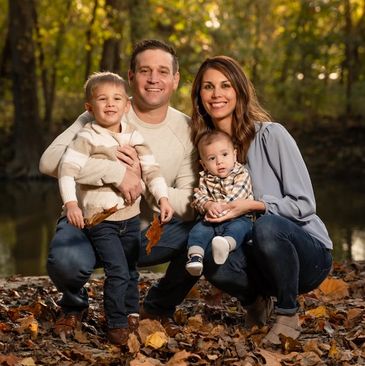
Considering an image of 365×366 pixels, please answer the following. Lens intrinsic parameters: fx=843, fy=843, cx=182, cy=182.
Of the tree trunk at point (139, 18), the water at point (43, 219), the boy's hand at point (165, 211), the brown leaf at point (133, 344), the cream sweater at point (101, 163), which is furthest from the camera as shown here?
the tree trunk at point (139, 18)

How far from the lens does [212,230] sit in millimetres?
4316

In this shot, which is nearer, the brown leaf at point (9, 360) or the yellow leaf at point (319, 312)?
the brown leaf at point (9, 360)

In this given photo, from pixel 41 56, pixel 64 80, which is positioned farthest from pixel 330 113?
pixel 64 80

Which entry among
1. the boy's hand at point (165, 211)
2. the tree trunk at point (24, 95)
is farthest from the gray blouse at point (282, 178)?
the tree trunk at point (24, 95)

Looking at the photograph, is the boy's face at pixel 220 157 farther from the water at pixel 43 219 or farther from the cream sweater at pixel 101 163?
the water at pixel 43 219

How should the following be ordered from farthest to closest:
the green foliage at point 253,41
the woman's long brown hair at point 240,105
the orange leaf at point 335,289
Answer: the green foliage at point 253,41
the orange leaf at point 335,289
the woman's long brown hair at point 240,105

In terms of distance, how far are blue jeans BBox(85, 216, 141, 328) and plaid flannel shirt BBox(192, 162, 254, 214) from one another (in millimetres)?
352

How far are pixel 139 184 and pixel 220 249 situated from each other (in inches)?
21.7

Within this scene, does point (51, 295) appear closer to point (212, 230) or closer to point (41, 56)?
point (212, 230)

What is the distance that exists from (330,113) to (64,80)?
11952 mm

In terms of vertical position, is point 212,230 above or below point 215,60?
below

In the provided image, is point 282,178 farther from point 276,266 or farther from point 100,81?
point 100,81

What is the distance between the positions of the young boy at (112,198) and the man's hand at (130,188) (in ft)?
0.13

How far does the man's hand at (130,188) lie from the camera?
4.24 meters
